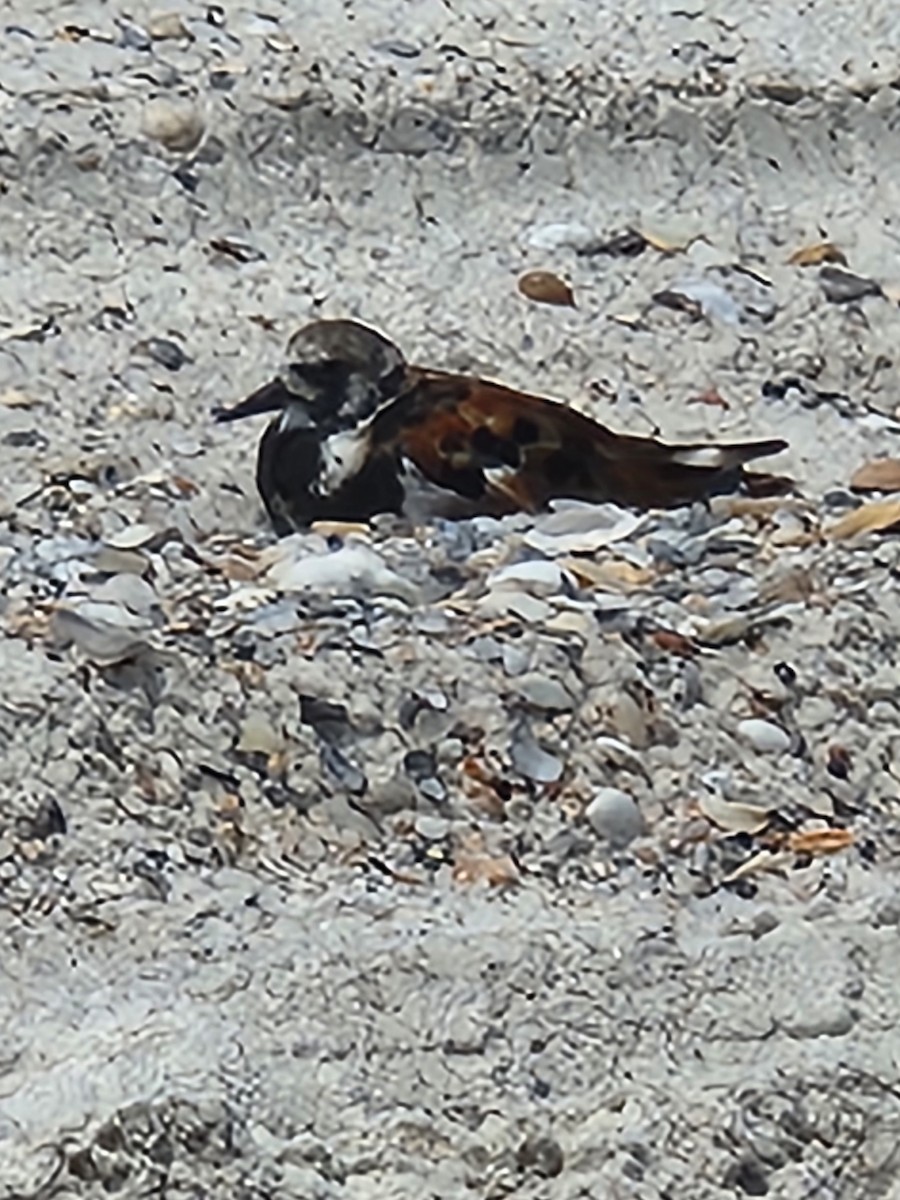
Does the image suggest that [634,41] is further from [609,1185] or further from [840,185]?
[609,1185]

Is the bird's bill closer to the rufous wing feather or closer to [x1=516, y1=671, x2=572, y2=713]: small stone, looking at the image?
the rufous wing feather

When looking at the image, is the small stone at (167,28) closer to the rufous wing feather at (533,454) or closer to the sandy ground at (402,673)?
the sandy ground at (402,673)

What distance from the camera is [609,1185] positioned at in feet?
4.89

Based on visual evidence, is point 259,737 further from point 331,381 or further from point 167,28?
point 167,28

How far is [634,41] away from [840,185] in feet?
0.88

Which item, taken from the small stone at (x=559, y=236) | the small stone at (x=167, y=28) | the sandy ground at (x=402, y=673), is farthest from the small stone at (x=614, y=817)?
the small stone at (x=167, y=28)

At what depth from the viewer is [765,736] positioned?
1758mm

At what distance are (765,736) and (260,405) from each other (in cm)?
57

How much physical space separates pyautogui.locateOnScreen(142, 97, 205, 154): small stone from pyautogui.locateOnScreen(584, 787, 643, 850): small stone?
928mm

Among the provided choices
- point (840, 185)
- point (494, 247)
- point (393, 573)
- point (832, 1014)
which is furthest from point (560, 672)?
point (840, 185)

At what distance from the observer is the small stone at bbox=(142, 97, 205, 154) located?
7.87 feet

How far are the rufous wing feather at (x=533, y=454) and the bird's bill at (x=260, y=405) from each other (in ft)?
0.29

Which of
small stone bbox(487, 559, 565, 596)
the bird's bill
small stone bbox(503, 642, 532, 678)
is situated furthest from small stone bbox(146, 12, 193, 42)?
small stone bbox(503, 642, 532, 678)

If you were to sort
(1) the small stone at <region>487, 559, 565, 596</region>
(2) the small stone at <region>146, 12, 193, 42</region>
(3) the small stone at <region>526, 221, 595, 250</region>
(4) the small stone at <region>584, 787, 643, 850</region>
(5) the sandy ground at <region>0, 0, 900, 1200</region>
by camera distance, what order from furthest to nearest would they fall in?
(2) the small stone at <region>146, 12, 193, 42</region>
(3) the small stone at <region>526, 221, 595, 250</region>
(1) the small stone at <region>487, 559, 565, 596</region>
(4) the small stone at <region>584, 787, 643, 850</region>
(5) the sandy ground at <region>0, 0, 900, 1200</region>
